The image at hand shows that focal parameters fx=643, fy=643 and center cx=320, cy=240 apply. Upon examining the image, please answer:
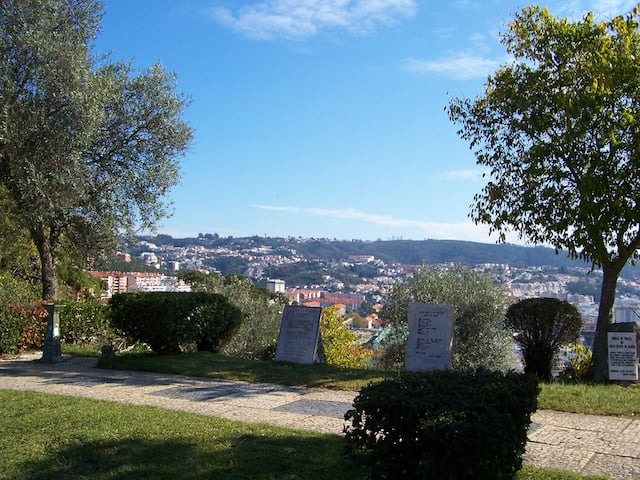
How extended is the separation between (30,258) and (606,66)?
21119mm

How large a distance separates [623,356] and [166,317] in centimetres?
796

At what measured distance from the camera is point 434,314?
10.9m

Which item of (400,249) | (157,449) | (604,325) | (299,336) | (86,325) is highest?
(400,249)

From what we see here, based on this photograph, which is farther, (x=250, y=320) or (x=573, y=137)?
(x=250, y=320)

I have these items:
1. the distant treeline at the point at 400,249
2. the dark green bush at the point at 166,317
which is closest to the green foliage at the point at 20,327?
the dark green bush at the point at 166,317

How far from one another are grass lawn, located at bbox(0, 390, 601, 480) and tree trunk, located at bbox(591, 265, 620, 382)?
19.9ft

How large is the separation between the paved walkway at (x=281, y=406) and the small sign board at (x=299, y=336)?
2.11 metres

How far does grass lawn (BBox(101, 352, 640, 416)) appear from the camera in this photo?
799 centimetres

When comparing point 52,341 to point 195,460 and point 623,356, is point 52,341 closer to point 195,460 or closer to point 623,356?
point 195,460

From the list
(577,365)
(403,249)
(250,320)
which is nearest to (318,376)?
(577,365)

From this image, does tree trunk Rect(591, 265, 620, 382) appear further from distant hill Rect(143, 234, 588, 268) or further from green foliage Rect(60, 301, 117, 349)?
distant hill Rect(143, 234, 588, 268)

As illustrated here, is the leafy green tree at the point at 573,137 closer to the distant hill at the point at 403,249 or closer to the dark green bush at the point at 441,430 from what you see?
the dark green bush at the point at 441,430

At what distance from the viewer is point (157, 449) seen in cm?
583

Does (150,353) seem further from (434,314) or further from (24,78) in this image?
(24,78)
